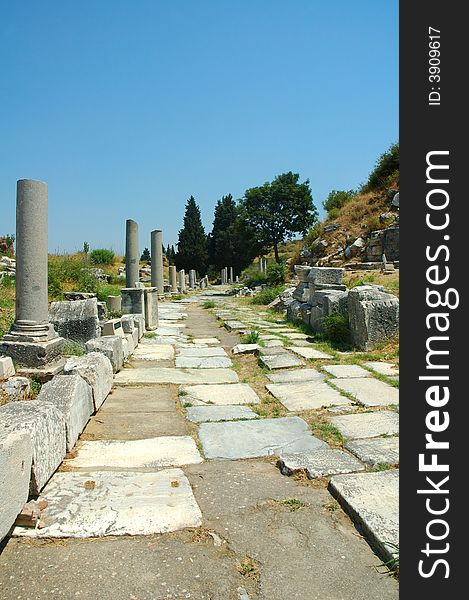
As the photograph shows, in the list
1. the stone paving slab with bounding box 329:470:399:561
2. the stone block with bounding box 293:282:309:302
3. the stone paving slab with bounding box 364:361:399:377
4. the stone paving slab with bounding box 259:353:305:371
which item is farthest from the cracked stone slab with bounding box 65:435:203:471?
the stone block with bounding box 293:282:309:302

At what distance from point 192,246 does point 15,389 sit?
47.1 m

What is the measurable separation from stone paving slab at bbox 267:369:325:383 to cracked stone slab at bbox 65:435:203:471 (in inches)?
97.7

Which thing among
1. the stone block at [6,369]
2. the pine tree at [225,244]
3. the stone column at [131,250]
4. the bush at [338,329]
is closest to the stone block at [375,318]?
the bush at [338,329]

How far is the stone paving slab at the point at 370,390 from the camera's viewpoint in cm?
524

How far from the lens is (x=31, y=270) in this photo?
707 cm

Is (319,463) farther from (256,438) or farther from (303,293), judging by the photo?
(303,293)

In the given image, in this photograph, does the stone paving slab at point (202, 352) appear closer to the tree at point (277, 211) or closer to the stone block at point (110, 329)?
the stone block at point (110, 329)

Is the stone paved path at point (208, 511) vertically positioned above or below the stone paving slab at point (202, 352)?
below

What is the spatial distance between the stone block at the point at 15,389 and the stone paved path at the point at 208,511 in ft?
3.09

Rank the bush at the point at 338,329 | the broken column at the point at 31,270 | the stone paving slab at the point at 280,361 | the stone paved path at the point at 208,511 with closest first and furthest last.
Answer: the stone paved path at the point at 208,511
the broken column at the point at 31,270
the stone paving slab at the point at 280,361
the bush at the point at 338,329

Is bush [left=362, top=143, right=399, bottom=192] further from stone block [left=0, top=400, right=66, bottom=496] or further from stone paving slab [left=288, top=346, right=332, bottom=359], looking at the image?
stone block [left=0, top=400, right=66, bottom=496]

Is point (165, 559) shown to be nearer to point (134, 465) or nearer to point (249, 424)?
point (134, 465)

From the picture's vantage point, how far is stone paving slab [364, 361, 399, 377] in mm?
6555

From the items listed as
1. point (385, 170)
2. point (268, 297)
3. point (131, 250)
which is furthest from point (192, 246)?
point (131, 250)
